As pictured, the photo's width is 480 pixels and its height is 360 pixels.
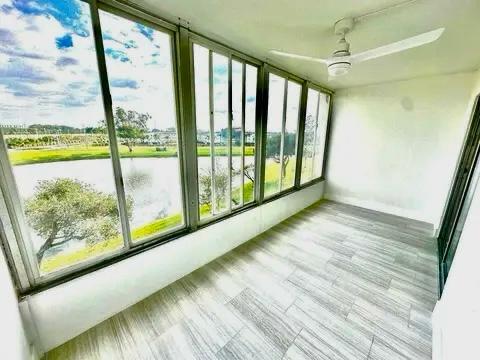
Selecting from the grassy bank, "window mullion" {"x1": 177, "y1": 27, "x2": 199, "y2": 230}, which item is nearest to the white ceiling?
"window mullion" {"x1": 177, "y1": 27, "x2": 199, "y2": 230}

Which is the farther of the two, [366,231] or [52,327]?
[366,231]

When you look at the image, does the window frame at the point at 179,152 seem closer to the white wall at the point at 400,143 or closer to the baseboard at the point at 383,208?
the white wall at the point at 400,143

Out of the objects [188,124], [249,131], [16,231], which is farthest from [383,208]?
[16,231]

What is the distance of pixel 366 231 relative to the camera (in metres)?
3.16

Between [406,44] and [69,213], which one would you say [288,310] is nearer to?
[69,213]

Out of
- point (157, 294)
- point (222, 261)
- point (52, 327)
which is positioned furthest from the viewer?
point (222, 261)

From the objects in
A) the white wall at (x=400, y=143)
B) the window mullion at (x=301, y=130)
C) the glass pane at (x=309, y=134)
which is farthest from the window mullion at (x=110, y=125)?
the white wall at (x=400, y=143)

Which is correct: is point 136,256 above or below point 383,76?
below

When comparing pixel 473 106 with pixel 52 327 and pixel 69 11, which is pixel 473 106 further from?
pixel 52 327

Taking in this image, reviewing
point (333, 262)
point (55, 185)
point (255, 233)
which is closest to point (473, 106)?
point (333, 262)

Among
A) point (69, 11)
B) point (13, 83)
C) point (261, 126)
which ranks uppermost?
point (69, 11)

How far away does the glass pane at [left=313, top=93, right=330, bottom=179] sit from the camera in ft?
13.8

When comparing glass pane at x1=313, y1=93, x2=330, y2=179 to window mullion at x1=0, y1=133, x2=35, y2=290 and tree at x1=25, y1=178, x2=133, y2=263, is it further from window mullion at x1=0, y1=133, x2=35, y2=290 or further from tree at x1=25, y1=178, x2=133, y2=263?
window mullion at x1=0, y1=133, x2=35, y2=290

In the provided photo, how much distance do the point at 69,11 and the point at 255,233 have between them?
2906 mm
